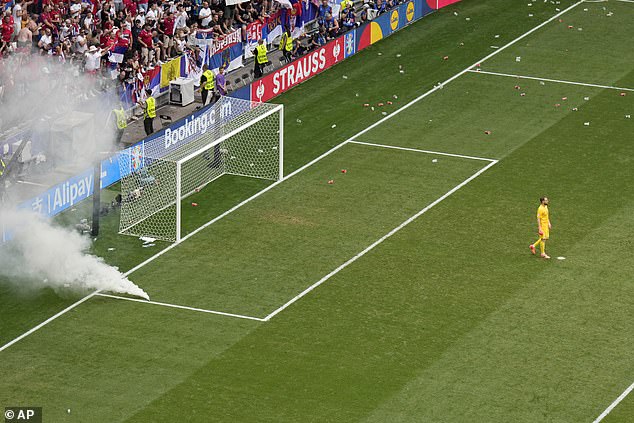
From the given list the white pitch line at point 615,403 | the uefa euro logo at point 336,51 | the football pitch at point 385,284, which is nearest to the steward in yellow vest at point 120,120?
the football pitch at point 385,284

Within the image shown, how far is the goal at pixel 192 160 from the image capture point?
33.1m

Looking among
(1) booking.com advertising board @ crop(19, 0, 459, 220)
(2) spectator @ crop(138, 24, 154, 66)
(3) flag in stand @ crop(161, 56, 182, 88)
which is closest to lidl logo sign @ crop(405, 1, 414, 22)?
(1) booking.com advertising board @ crop(19, 0, 459, 220)

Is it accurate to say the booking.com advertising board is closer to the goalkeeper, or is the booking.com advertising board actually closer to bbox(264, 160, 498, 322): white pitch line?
bbox(264, 160, 498, 322): white pitch line

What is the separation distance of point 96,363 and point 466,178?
1336 centimetres

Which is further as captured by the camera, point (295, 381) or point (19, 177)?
point (19, 177)

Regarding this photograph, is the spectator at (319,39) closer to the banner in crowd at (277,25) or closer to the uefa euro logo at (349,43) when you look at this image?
the uefa euro logo at (349,43)

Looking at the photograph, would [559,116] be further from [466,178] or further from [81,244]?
[81,244]

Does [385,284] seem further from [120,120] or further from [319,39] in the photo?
[319,39]

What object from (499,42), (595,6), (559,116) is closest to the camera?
(559,116)

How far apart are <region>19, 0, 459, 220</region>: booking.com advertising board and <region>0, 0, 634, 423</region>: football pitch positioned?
2.61 ft

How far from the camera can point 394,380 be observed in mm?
25969

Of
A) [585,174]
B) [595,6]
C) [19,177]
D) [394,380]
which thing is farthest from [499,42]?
[394,380]

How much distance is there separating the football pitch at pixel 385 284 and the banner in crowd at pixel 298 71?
453mm

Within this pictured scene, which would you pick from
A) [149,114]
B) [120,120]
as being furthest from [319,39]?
[120,120]
